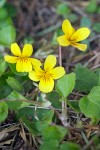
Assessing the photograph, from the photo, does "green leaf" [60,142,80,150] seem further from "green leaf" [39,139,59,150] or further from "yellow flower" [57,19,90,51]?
"yellow flower" [57,19,90,51]

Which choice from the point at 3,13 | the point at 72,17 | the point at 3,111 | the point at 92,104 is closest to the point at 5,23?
the point at 3,13

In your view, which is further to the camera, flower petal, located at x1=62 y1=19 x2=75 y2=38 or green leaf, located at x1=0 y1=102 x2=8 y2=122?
flower petal, located at x1=62 y1=19 x2=75 y2=38

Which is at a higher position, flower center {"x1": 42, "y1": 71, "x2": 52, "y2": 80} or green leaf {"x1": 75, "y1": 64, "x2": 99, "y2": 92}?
flower center {"x1": 42, "y1": 71, "x2": 52, "y2": 80}

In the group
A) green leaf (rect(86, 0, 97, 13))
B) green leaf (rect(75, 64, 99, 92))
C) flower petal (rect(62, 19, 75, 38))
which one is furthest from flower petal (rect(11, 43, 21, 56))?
green leaf (rect(86, 0, 97, 13))

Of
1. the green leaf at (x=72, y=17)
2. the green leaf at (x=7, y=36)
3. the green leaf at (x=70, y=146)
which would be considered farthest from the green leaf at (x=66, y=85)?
the green leaf at (x=72, y=17)

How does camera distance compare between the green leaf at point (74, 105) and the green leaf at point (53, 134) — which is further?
the green leaf at point (74, 105)

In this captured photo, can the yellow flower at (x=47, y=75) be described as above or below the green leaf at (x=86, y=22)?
below

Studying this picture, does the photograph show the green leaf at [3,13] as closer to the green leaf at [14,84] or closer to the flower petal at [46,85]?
the green leaf at [14,84]

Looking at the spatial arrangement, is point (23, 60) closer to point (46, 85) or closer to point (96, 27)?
point (46, 85)
